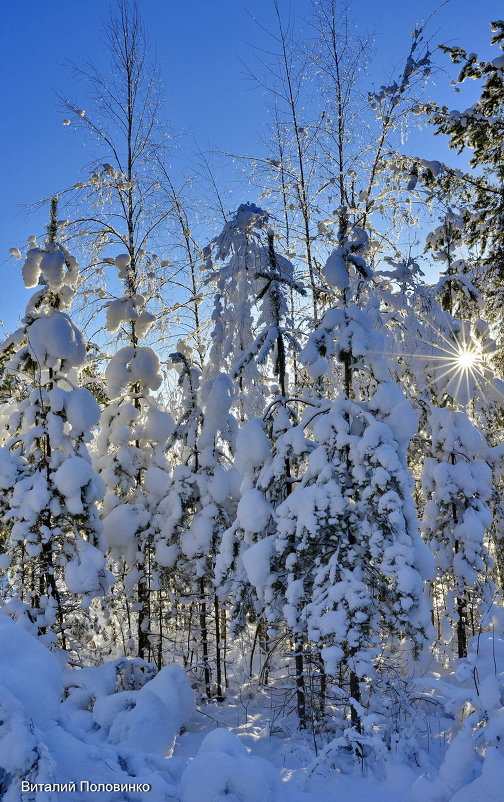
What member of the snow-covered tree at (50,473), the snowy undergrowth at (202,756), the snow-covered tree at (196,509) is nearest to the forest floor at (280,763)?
the snowy undergrowth at (202,756)

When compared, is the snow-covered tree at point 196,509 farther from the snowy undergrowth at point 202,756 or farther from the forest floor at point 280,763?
the snowy undergrowth at point 202,756

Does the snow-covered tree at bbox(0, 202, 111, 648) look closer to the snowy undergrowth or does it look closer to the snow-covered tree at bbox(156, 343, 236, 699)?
the snow-covered tree at bbox(156, 343, 236, 699)

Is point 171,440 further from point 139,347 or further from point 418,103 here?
point 418,103

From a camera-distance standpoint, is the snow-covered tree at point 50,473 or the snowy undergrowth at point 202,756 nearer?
the snowy undergrowth at point 202,756

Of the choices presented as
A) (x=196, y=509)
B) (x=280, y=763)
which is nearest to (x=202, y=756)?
(x=280, y=763)

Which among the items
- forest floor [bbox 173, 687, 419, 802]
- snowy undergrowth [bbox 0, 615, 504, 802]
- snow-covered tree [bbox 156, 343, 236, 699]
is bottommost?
forest floor [bbox 173, 687, 419, 802]

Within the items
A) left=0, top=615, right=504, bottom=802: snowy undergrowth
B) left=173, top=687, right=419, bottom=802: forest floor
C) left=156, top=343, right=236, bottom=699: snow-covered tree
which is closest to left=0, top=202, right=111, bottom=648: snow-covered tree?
left=156, top=343, right=236, bottom=699: snow-covered tree

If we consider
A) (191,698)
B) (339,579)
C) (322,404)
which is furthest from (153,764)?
(191,698)

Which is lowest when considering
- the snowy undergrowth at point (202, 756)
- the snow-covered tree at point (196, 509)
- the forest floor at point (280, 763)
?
the forest floor at point (280, 763)

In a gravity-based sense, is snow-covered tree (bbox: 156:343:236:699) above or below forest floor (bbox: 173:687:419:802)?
above

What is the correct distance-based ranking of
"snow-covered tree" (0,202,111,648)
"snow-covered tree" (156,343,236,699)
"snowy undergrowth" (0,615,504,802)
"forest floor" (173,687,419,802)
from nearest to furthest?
"snowy undergrowth" (0,615,504,802) → "forest floor" (173,687,419,802) → "snow-covered tree" (0,202,111,648) → "snow-covered tree" (156,343,236,699)

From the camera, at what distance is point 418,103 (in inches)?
381

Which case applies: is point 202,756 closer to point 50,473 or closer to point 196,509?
point 50,473

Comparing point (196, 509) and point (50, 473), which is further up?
point (50, 473)
